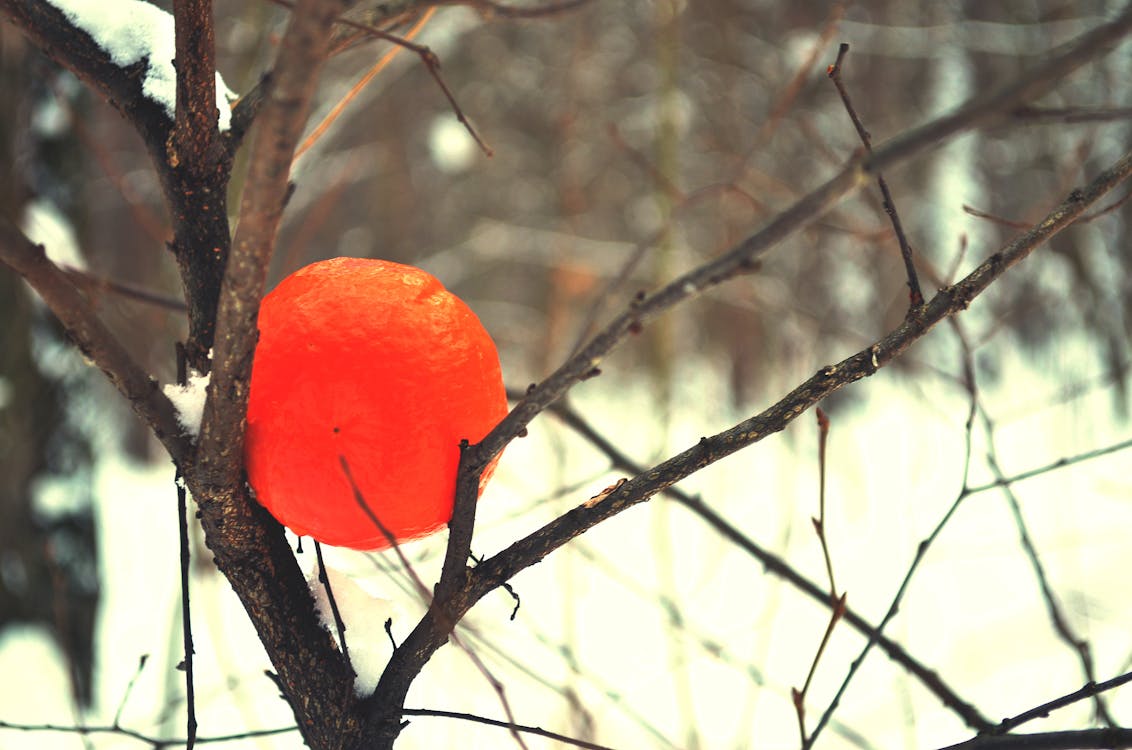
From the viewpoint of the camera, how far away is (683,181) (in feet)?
25.9

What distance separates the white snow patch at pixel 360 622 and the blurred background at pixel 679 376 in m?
0.01

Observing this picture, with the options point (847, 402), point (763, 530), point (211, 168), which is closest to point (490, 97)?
point (847, 402)

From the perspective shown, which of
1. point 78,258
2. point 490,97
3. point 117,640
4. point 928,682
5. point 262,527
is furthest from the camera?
point 490,97

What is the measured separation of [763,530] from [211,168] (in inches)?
193

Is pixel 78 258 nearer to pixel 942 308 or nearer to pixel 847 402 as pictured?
pixel 942 308

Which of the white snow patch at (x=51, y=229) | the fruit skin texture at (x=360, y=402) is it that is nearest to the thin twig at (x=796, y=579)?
the fruit skin texture at (x=360, y=402)

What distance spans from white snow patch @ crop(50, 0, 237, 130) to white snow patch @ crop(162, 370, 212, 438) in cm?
30

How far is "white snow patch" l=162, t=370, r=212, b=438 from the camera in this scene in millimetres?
772

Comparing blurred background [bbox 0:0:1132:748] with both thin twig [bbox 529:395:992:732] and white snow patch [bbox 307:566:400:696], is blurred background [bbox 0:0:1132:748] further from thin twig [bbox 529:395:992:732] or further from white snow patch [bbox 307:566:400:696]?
thin twig [bbox 529:395:992:732]

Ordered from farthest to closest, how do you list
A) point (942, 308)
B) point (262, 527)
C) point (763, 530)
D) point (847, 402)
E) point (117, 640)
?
point (847, 402), point (763, 530), point (117, 640), point (262, 527), point (942, 308)

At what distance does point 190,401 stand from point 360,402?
18 centimetres

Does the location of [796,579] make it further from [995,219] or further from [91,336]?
[91,336]

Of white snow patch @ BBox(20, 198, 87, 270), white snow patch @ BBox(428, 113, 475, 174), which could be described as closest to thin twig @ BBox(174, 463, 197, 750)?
white snow patch @ BBox(20, 198, 87, 270)

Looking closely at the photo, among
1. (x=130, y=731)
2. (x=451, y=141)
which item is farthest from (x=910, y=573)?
(x=451, y=141)
